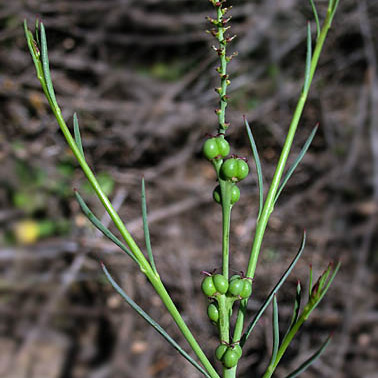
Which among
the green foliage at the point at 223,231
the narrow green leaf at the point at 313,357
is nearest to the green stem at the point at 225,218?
the green foliage at the point at 223,231

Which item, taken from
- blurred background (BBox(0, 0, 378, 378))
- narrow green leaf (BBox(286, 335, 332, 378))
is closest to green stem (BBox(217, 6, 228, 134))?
narrow green leaf (BBox(286, 335, 332, 378))

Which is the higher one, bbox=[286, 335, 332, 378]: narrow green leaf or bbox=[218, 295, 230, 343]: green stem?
bbox=[218, 295, 230, 343]: green stem

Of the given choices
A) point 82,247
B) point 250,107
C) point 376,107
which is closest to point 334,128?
point 376,107

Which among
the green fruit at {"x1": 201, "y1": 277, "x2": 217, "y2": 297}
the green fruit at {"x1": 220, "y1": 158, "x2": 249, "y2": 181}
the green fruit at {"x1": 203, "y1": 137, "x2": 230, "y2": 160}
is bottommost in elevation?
the green fruit at {"x1": 201, "y1": 277, "x2": 217, "y2": 297}

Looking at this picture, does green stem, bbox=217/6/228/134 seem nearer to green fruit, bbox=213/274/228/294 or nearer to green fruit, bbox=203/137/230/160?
green fruit, bbox=203/137/230/160

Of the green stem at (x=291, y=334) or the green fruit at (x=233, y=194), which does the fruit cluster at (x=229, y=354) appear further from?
the green fruit at (x=233, y=194)

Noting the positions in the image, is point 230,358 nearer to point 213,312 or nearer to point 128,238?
point 213,312
